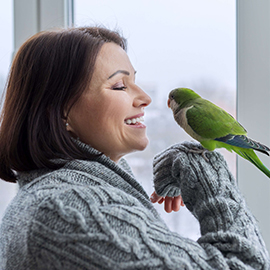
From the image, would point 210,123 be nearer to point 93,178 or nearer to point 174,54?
point 93,178

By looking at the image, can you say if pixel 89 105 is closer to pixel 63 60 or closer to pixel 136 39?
pixel 63 60

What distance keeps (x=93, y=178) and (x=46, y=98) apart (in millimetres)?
246

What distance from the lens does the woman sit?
55 cm

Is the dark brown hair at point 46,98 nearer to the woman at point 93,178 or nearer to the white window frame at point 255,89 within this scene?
the woman at point 93,178

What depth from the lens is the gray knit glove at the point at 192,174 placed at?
0.76 metres

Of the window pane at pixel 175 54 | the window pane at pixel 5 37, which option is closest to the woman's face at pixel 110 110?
the window pane at pixel 175 54

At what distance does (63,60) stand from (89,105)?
13 centimetres

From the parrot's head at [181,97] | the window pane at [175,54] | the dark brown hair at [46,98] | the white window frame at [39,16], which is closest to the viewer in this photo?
the dark brown hair at [46,98]

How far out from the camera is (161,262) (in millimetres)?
547

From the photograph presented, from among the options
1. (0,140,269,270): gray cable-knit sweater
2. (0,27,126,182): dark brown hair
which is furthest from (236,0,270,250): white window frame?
(0,27,126,182): dark brown hair

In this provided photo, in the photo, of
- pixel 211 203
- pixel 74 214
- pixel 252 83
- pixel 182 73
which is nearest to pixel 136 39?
pixel 182 73

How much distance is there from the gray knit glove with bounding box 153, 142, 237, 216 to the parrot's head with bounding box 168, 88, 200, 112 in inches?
5.1

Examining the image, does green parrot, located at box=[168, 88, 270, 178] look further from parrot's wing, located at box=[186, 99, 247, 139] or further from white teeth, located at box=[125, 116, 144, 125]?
white teeth, located at box=[125, 116, 144, 125]

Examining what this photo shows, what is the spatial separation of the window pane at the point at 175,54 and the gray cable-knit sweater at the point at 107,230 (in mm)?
450
